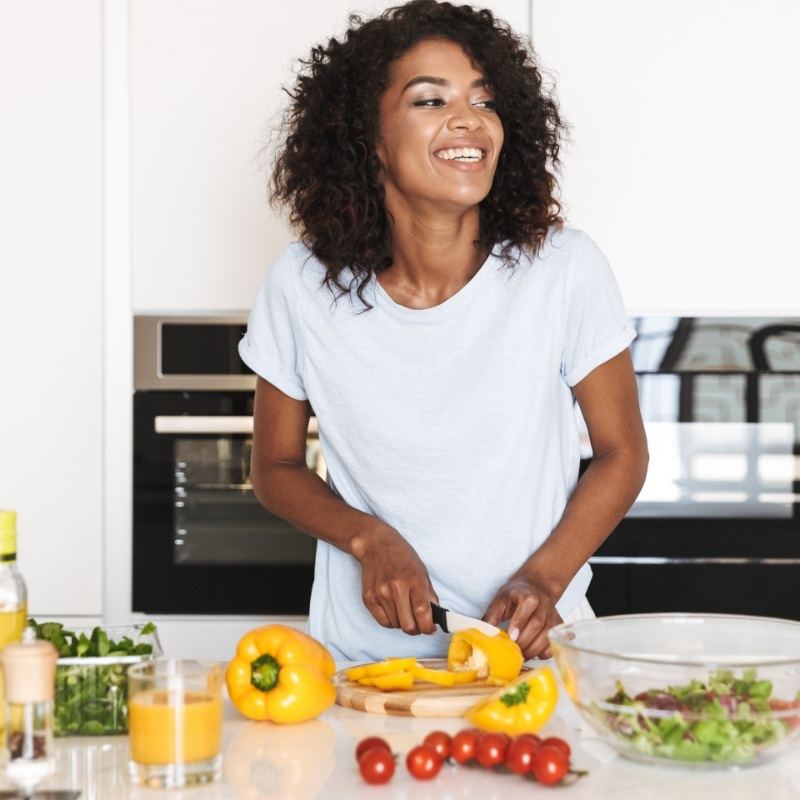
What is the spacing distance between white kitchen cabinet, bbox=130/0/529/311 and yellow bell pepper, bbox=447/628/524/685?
1352 millimetres

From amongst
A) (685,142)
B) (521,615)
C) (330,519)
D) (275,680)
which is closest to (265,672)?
(275,680)

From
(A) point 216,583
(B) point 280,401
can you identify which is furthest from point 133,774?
(A) point 216,583

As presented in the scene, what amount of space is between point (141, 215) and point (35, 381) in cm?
40

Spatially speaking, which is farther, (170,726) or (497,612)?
(497,612)

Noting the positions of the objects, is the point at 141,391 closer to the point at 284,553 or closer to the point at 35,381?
the point at 35,381

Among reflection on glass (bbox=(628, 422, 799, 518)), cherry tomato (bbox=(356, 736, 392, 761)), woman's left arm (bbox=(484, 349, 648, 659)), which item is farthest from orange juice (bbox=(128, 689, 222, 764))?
reflection on glass (bbox=(628, 422, 799, 518))

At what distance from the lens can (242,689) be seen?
1.25 metres

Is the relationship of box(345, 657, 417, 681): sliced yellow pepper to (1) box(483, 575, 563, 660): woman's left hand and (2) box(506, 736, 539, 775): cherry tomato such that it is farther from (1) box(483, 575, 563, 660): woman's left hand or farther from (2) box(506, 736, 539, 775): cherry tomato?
(2) box(506, 736, 539, 775): cherry tomato

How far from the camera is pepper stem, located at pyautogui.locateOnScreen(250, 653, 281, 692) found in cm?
124

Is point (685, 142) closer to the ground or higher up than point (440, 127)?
higher up

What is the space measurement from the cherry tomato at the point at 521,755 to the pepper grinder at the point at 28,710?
38cm

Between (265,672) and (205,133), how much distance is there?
1577 mm

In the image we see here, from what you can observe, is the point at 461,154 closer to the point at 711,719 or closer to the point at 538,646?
the point at 538,646

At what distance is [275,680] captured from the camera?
1.24 meters
